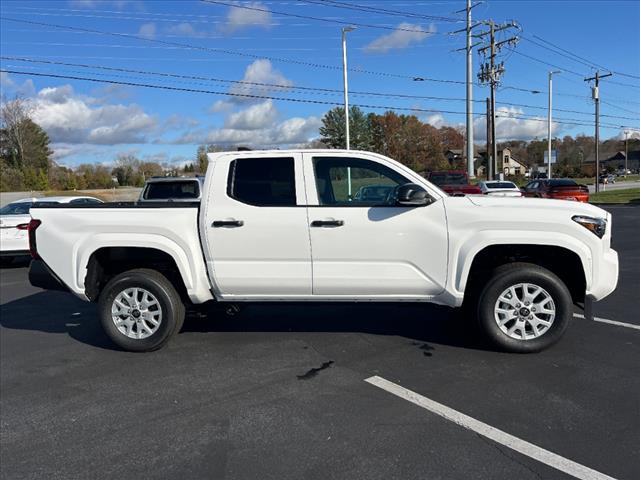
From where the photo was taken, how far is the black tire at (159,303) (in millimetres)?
5199

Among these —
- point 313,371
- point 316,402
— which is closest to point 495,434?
point 316,402

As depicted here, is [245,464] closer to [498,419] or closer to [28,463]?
[28,463]

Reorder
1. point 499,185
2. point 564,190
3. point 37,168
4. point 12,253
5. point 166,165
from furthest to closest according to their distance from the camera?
point 166,165, point 37,168, point 499,185, point 564,190, point 12,253

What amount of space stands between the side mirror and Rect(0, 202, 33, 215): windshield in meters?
9.76

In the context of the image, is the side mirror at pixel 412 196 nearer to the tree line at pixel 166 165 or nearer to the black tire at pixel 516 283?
the black tire at pixel 516 283

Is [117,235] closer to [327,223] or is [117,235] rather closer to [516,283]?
[327,223]

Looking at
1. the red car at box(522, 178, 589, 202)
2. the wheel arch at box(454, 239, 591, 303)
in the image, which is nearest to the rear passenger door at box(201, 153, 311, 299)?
the wheel arch at box(454, 239, 591, 303)

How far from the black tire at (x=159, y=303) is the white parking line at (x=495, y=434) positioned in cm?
209

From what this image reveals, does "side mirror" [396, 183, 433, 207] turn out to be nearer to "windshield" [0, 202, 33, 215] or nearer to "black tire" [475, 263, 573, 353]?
"black tire" [475, 263, 573, 353]

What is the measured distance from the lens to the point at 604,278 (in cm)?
478

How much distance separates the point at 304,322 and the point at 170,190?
5547mm

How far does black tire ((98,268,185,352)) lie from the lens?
17.1 ft

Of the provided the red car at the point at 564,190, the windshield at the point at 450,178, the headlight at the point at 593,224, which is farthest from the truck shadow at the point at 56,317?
the red car at the point at 564,190

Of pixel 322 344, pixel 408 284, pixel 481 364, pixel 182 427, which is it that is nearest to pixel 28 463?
pixel 182 427
